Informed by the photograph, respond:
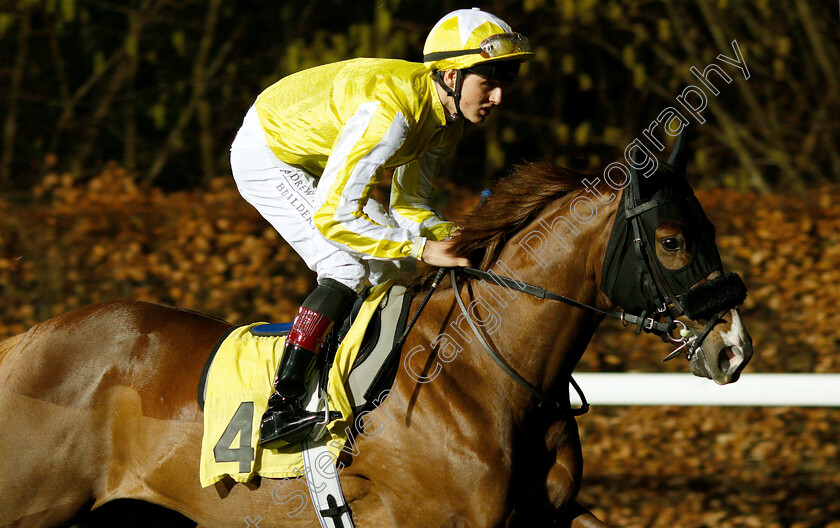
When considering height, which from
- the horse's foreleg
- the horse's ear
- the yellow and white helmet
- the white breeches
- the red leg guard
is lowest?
the horse's foreleg

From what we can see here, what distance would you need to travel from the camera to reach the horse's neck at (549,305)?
2.86 meters

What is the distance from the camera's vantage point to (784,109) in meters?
7.29

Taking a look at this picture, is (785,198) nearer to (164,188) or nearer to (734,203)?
(734,203)

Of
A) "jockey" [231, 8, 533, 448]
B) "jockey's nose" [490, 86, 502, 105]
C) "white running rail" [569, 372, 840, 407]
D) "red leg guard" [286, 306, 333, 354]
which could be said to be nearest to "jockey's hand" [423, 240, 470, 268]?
"jockey" [231, 8, 533, 448]

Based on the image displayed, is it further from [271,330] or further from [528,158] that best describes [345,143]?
[528,158]

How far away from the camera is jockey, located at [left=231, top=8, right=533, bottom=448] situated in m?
2.89

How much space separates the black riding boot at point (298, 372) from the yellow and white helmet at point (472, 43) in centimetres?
87

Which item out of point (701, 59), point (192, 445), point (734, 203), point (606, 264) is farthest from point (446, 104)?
point (701, 59)

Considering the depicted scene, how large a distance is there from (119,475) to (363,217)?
140 cm

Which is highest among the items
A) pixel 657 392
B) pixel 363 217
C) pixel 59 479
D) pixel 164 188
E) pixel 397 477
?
pixel 363 217

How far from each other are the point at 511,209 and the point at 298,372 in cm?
89

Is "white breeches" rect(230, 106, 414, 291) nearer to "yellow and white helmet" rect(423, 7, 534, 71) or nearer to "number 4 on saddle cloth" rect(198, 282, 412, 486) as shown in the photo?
"number 4 on saddle cloth" rect(198, 282, 412, 486)

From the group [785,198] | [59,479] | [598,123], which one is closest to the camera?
[59,479]

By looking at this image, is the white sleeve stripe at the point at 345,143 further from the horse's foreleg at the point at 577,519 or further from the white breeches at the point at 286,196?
the horse's foreleg at the point at 577,519
